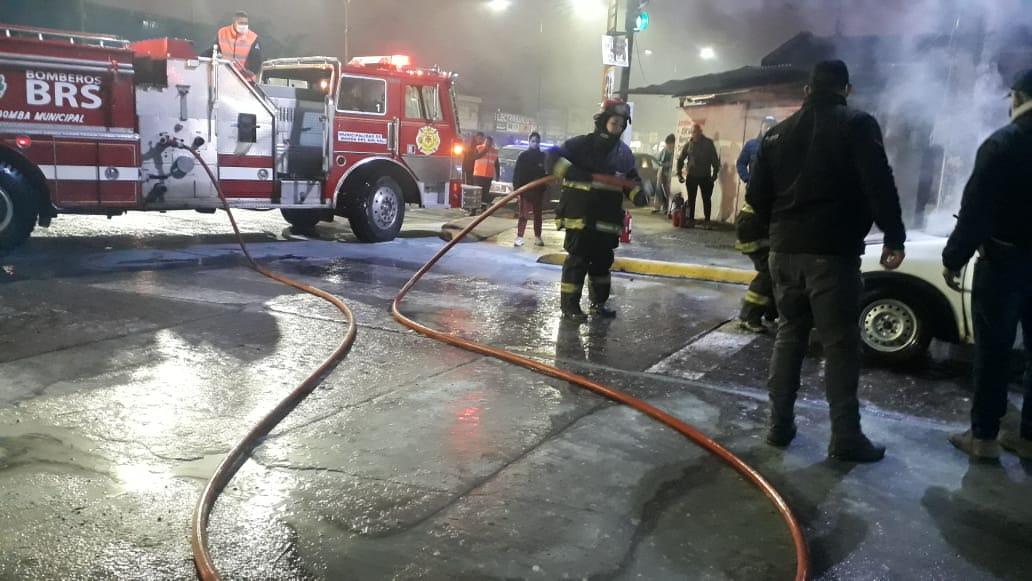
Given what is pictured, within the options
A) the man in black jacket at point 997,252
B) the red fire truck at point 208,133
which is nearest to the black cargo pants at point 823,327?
the man in black jacket at point 997,252

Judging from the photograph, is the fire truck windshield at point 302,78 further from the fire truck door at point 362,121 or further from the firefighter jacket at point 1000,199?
the firefighter jacket at point 1000,199

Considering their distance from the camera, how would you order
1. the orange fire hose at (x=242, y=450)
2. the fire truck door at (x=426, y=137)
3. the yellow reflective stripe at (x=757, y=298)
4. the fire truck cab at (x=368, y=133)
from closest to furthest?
1. the orange fire hose at (x=242, y=450)
2. the yellow reflective stripe at (x=757, y=298)
3. the fire truck cab at (x=368, y=133)
4. the fire truck door at (x=426, y=137)

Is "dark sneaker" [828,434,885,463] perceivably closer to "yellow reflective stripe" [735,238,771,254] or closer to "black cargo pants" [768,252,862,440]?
"black cargo pants" [768,252,862,440]

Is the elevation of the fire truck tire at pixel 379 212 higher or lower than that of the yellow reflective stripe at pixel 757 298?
higher

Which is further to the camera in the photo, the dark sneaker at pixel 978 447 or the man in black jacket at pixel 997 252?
the dark sneaker at pixel 978 447

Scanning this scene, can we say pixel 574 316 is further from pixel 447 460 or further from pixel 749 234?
pixel 447 460

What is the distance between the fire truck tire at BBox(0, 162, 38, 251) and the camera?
828 cm

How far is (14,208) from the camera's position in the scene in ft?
27.4

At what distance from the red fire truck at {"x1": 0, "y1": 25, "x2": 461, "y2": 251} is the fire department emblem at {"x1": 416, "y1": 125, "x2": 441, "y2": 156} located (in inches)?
0.6

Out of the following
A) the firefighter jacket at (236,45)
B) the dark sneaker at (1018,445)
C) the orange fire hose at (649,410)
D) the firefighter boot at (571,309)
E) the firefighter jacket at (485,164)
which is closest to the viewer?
the orange fire hose at (649,410)

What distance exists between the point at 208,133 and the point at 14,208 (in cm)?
232

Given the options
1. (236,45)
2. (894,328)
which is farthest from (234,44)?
(894,328)

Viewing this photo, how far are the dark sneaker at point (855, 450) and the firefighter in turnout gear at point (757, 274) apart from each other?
5.44 feet

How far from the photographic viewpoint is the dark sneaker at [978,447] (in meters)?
3.97
